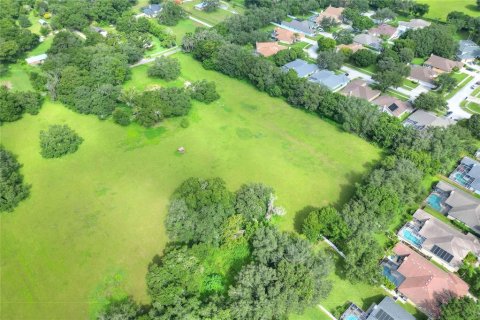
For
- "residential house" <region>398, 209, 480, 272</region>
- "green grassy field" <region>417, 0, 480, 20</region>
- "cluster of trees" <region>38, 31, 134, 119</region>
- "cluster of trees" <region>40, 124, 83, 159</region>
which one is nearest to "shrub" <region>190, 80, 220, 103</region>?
"cluster of trees" <region>38, 31, 134, 119</region>

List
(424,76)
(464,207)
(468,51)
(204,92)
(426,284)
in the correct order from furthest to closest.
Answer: (468,51)
(424,76)
(204,92)
(464,207)
(426,284)

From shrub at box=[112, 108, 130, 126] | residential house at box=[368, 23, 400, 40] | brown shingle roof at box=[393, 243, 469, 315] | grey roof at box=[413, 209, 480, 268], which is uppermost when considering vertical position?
residential house at box=[368, 23, 400, 40]

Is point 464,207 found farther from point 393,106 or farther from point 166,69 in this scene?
point 166,69

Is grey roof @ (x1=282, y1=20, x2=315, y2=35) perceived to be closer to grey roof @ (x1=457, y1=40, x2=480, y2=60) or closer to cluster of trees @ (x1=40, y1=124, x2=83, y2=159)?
grey roof @ (x1=457, y1=40, x2=480, y2=60)

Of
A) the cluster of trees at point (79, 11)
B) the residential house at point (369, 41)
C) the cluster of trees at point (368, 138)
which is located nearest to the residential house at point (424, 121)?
the cluster of trees at point (368, 138)

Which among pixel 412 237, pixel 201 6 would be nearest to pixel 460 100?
pixel 412 237

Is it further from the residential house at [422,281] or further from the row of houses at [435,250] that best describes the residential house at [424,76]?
the residential house at [422,281]
